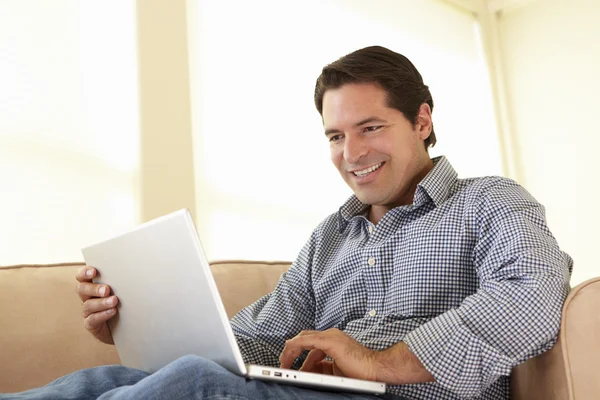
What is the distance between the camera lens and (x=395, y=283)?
1362 mm

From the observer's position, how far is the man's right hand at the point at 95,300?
1.20m

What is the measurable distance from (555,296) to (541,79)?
→ 11.1 feet

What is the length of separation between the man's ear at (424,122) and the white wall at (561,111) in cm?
257

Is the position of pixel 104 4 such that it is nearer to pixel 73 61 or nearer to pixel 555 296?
pixel 73 61

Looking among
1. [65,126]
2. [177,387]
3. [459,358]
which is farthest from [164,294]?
[65,126]

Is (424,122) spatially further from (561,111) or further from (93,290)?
(561,111)

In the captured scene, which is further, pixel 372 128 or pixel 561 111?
pixel 561 111

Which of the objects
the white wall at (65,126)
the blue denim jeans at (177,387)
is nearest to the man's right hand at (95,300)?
the blue denim jeans at (177,387)

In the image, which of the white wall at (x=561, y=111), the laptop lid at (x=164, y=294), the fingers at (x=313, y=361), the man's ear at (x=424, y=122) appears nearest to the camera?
the laptop lid at (x=164, y=294)

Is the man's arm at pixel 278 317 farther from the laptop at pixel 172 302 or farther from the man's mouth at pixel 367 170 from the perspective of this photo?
the laptop at pixel 172 302

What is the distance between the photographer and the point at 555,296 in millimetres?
1062

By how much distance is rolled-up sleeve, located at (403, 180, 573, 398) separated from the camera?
1.04 m

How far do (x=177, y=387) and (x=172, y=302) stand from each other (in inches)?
8.2

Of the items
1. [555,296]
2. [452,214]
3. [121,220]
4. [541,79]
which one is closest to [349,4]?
[541,79]
